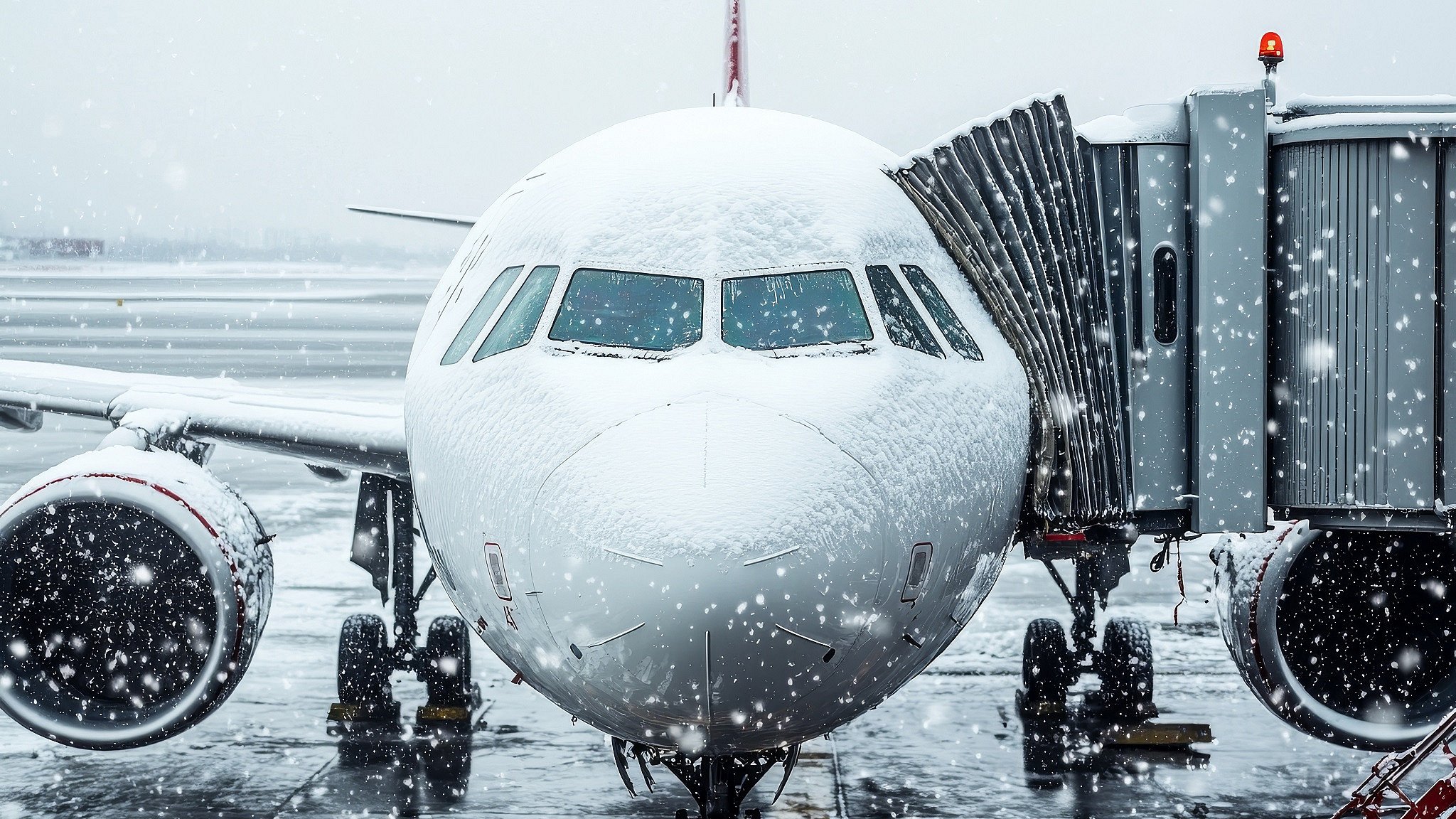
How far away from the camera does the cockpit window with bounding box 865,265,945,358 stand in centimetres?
548

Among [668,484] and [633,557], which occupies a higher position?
[668,484]

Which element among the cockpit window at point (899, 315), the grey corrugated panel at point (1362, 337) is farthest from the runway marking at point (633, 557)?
the grey corrugated panel at point (1362, 337)

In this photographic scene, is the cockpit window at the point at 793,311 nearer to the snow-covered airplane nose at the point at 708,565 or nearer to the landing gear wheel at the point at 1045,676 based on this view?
the snow-covered airplane nose at the point at 708,565

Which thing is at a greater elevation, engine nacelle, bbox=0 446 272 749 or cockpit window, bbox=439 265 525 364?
cockpit window, bbox=439 265 525 364

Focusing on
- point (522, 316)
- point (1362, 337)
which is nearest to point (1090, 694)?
point (1362, 337)

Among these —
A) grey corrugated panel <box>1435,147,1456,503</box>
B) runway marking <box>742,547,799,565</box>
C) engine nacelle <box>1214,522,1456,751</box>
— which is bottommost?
engine nacelle <box>1214,522,1456,751</box>

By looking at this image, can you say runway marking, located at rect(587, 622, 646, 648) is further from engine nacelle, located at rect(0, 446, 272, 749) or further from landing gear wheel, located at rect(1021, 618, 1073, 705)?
landing gear wheel, located at rect(1021, 618, 1073, 705)

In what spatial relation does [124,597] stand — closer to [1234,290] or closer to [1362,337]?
[1234,290]

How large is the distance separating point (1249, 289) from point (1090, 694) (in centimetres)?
558

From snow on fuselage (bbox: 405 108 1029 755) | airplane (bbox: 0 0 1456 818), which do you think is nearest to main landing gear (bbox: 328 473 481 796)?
airplane (bbox: 0 0 1456 818)

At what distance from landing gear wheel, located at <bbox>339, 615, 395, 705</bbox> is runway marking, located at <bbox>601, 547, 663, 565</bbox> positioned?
7.37 meters

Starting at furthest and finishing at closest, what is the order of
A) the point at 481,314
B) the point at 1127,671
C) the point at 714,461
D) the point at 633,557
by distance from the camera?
the point at 1127,671 → the point at 481,314 → the point at 714,461 → the point at 633,557

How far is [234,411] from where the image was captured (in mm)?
9594

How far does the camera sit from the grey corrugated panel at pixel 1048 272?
610cm
